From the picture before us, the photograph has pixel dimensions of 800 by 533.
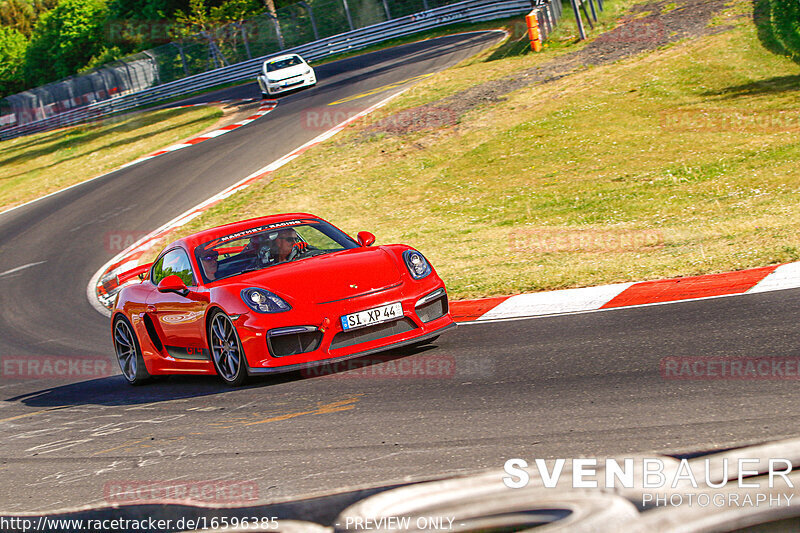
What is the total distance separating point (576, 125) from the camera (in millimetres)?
16969

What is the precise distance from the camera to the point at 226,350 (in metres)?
6.77

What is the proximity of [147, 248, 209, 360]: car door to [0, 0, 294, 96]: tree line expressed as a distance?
146ft

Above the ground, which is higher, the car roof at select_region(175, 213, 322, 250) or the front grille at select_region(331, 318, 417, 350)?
the car roof at select_region(175, 213, 322, 250)

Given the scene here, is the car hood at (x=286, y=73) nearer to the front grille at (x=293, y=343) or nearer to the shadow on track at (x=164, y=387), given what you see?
the shadow on track at (x=164, y=387)

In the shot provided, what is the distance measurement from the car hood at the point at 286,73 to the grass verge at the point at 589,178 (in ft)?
Answer: 27.4

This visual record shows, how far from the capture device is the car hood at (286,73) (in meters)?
30.3

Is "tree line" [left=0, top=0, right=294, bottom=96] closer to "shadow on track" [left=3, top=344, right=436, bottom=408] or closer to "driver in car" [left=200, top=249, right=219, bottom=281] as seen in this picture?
"shadow on track" [left=3, top=344, right=436, bottom=408]

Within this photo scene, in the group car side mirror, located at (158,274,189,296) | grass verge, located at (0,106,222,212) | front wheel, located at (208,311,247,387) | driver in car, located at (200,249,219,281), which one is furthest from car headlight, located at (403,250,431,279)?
grass verge, located at (0,106,222,212)

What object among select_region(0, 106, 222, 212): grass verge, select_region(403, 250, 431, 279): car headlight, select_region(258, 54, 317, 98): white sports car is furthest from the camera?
select_region(258, 54, 317, 98): white sports car

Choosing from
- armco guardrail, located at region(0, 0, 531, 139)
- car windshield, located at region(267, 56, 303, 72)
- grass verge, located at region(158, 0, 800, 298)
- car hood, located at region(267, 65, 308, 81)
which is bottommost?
grass verge, located at region(158, 0, 800, 298)

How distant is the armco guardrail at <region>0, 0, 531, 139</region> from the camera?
120ft

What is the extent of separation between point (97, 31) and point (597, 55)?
216 feet

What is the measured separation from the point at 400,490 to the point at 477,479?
0.30 meters

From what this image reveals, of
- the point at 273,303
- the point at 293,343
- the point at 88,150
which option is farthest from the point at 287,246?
the point at 88,150
